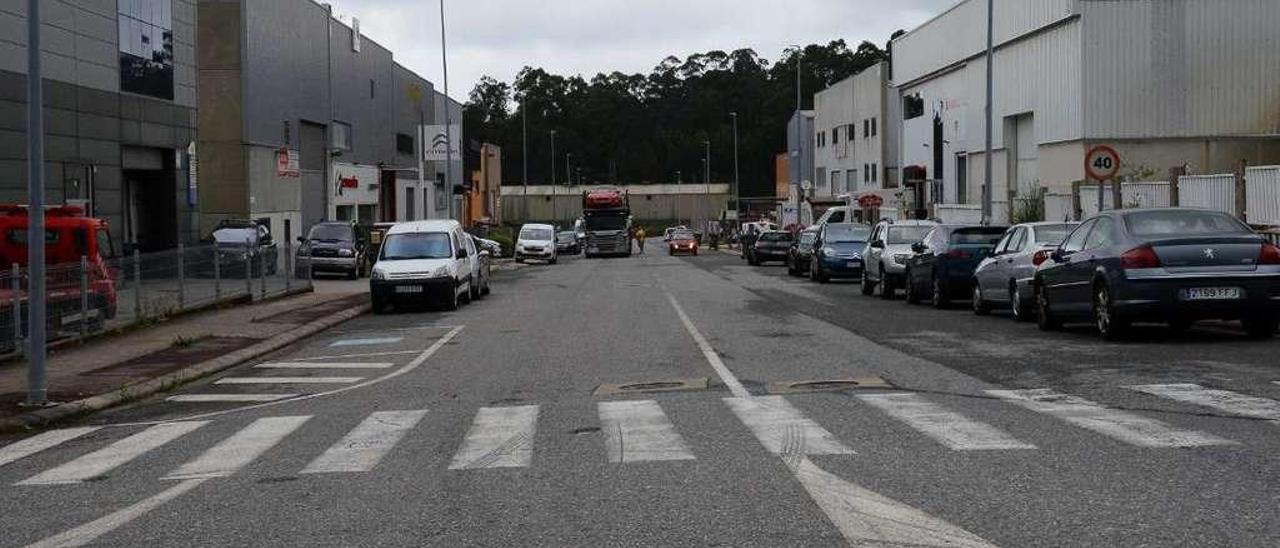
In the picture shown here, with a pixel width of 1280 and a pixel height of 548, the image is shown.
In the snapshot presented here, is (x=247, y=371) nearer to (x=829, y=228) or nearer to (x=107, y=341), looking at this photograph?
(x=107, y=341)

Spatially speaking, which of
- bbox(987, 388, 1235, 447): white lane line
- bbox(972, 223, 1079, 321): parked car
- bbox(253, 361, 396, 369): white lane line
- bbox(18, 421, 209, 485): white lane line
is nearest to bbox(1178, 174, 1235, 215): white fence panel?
bbox(972, 223, 1079, 321): parked car

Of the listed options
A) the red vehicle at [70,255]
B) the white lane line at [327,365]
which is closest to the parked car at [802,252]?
the red vehicle at [70,255]

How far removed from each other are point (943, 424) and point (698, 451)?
6.74 ft

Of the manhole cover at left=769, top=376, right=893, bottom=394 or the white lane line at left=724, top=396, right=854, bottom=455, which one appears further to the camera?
the manhole cover at left=769, top=376, right=893, bottom=394

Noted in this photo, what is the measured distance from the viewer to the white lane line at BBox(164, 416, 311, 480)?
9.45m

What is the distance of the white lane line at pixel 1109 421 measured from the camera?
9359 mm

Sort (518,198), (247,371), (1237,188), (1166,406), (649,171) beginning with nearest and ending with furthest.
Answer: (1166,406), (247,371), (1237,188), (518,198), (649,171)

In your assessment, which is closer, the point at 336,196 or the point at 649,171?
the point at 336,196

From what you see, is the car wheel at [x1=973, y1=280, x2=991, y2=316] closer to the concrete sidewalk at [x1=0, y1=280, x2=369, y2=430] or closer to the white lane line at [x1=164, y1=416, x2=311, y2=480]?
the concrete sidewalk at [x1=0, y1=280, x2=369, y2=430]

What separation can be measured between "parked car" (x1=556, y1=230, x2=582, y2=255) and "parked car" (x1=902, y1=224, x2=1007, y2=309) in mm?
58084

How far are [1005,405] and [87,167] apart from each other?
29865mm

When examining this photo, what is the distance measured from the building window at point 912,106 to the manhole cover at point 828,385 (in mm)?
55971

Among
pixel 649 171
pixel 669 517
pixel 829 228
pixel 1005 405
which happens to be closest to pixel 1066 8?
pixel 829 228

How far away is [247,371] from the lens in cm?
1759
